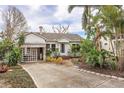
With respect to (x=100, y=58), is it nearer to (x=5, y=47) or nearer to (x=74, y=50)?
(x=5, y=47)

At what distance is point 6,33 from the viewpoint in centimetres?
2239

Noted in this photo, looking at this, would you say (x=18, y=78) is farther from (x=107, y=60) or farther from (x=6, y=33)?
(x=6, y=33)

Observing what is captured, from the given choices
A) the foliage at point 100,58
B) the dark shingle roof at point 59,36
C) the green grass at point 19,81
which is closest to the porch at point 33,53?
the dark shingle roof at point 59,36

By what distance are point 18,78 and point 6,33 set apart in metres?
11.2

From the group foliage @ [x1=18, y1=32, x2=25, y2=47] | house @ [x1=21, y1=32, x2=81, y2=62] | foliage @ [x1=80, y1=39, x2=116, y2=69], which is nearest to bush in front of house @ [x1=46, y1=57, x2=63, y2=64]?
house @ [x1=21, y1=32, x2=81, y2=62]

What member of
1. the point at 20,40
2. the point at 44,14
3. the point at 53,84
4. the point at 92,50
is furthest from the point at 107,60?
the point at 20,40

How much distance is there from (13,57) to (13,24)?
4965 mm

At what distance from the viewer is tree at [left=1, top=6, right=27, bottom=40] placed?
2109 cm

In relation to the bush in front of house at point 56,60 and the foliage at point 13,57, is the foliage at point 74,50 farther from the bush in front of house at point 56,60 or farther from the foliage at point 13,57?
the foliage at point 13,57

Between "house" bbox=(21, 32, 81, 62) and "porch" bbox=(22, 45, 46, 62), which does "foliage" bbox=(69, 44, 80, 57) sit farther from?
"porch" bbox=(22, 45, 46, 62)

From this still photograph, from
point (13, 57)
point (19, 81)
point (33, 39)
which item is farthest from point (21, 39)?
point (19, 81)

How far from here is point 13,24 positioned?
2169 centimetres

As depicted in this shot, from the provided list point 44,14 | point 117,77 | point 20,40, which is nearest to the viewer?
point 117,77

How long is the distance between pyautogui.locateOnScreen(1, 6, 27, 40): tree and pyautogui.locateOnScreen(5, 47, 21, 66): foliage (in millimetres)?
3327
